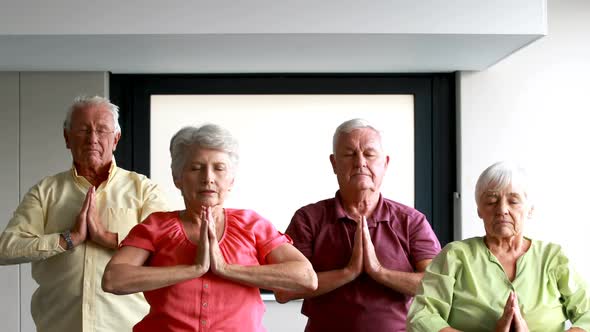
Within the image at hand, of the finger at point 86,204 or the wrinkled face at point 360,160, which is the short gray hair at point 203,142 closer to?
the wrinkled face at point 360,160

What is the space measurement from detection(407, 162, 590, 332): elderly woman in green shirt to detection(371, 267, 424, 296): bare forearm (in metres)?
0.20

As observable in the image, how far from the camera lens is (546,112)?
4.50 m

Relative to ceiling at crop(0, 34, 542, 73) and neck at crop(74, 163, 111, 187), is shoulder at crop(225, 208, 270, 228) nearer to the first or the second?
neck at crop(74, 163, 111, 187)

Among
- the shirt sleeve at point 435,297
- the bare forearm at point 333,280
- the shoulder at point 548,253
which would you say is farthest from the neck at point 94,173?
the shoulder at point 548,253

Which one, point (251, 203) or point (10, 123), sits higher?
point (10, 123)

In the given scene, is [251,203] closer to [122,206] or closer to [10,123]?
[10,123]

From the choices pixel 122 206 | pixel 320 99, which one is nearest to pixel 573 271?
pixel 122 206

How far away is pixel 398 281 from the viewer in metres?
2.61

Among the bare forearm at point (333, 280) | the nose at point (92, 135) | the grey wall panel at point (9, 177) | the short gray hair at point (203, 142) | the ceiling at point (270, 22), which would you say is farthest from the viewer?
the grey wall panel at point (9, 177)

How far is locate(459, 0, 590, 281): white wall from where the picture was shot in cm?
448

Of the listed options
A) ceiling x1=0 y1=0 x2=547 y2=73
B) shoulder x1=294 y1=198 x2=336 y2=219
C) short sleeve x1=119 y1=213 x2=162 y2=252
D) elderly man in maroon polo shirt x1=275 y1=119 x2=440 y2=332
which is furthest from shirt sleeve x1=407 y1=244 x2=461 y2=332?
ceiling x1=0 y1=0 x2=547 y2=73

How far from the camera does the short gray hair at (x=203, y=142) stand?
2297mm

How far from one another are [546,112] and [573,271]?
2263 millimetres

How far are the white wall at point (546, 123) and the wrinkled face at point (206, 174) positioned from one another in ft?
7.82
